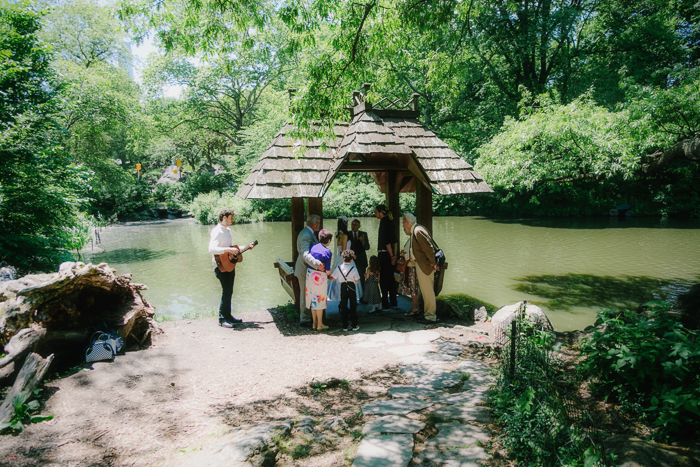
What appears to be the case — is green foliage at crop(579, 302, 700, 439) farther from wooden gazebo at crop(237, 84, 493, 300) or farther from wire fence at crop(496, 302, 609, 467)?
wooden gazebo at crop(237, 84, 493, 300)

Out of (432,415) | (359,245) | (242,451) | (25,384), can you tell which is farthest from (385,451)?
(359,245)

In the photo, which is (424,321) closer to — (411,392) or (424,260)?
(424,260)

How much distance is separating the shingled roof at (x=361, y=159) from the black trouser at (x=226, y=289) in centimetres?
136

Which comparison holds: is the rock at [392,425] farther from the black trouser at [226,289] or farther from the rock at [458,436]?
the black trouser at [226,289]

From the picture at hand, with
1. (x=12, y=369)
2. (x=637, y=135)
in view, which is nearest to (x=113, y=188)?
(x=12, y=369)

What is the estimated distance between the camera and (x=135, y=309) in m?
5.66

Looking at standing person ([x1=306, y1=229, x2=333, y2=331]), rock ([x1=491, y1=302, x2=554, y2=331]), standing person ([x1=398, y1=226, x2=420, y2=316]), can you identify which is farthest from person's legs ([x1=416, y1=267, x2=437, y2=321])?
standing person ([x1=306, y1=229, x2=333, y2=331])

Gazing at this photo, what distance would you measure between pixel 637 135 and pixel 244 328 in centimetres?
985

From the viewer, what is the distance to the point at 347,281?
644 centimetres

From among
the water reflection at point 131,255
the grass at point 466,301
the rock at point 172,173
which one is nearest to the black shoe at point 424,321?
the grass at point 466,301

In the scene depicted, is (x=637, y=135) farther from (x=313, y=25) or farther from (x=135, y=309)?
(x=135, y=309)

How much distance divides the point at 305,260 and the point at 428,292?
2.13 metres

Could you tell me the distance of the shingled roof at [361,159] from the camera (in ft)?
22.1

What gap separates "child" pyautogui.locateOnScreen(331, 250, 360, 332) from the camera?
6402mm
